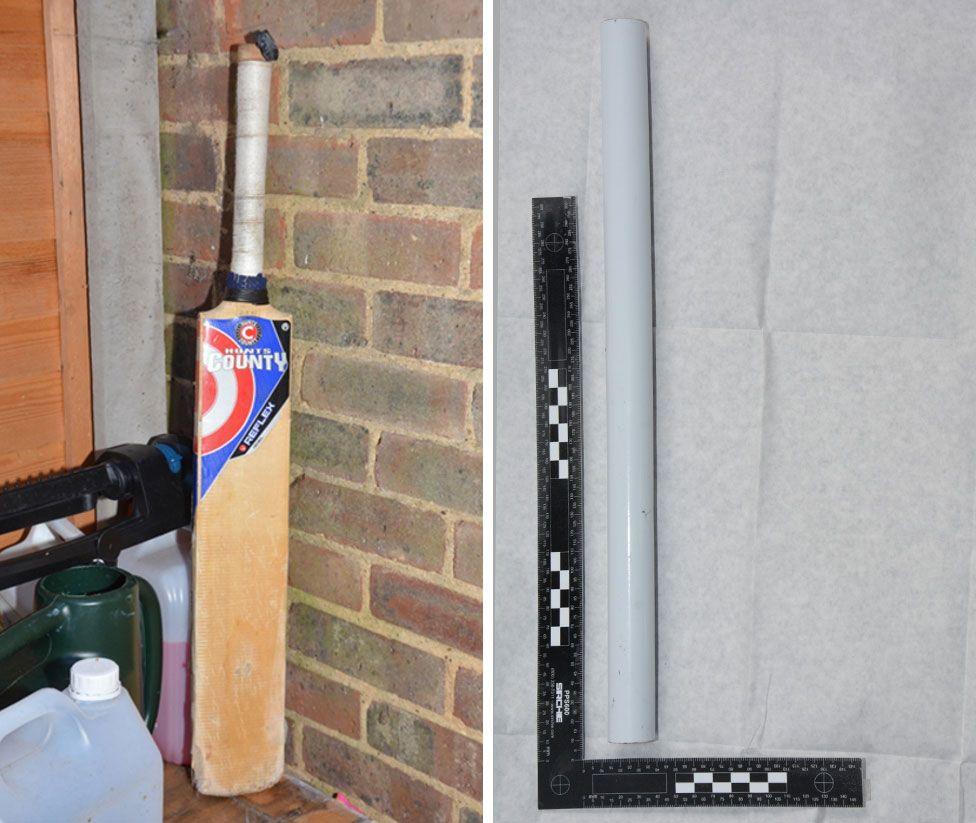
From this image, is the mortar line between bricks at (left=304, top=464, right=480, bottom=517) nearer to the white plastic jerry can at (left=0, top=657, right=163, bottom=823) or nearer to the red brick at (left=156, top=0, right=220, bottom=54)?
the white plastic jerry can at (left=0, top=657, right=163, bottom=823)

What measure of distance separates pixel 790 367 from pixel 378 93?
53cm

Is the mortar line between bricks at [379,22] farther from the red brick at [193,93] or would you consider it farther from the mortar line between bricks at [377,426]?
the mortar line between bricks at [377,426]

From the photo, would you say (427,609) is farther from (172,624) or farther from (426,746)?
(172,624)

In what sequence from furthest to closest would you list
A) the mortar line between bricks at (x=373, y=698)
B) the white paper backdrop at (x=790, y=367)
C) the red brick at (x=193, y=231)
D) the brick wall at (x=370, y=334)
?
1. the red brick at (x=193, y=231)
2. the mortar line between bricks at (x=373, y=698)
3. the brick wall at (x=370, y=334)
4. the white paper backdrop at (x=790, y=367)

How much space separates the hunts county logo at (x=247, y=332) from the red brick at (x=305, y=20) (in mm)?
324

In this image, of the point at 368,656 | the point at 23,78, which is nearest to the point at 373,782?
the point at 368,656

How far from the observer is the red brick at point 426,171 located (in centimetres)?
124

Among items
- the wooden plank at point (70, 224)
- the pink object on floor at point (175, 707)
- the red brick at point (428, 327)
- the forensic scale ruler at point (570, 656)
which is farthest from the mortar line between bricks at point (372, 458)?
the wooden plank at point (70, 224)

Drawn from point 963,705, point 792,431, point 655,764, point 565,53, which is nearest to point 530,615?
point 655,764

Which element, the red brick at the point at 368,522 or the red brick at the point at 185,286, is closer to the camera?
the red brick at the point at 368,522

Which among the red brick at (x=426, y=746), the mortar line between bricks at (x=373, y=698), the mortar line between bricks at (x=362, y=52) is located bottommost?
the red brick at (x=426, y=746)

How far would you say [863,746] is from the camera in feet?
4.17

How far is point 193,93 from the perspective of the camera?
1.47 meters

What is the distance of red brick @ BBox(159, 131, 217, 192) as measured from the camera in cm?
147
